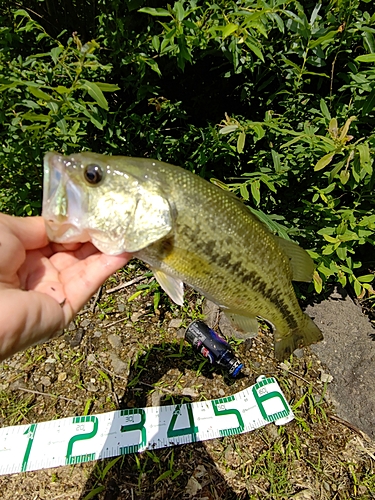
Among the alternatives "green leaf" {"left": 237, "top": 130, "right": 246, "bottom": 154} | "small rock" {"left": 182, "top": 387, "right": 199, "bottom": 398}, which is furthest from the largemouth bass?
"small rock" {"left": 182, "top": 387, "right": 199, "bottom": 398}

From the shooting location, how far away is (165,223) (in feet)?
6.95

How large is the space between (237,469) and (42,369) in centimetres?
200

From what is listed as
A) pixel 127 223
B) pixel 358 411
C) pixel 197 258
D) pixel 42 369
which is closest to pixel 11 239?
pixel 127 223

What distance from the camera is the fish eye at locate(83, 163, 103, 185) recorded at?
2053 mm

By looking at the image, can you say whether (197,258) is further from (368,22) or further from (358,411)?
(358,411)

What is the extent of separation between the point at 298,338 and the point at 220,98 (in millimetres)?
2561

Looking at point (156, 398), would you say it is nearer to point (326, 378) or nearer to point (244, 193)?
point (326, 378)

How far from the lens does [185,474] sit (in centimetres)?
324

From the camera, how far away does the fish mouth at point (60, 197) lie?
202 cm

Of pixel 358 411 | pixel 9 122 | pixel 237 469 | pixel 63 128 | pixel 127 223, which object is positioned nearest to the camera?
pixel 127 223

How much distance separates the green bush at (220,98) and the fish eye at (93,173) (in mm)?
550

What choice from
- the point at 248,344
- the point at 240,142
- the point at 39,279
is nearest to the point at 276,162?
the point at 240,142

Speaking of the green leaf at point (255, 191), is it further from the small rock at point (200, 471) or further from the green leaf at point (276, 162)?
the small rock at point (200, 471)

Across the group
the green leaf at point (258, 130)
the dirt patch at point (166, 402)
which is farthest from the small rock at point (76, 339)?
the green leaf at point (258, 130)
